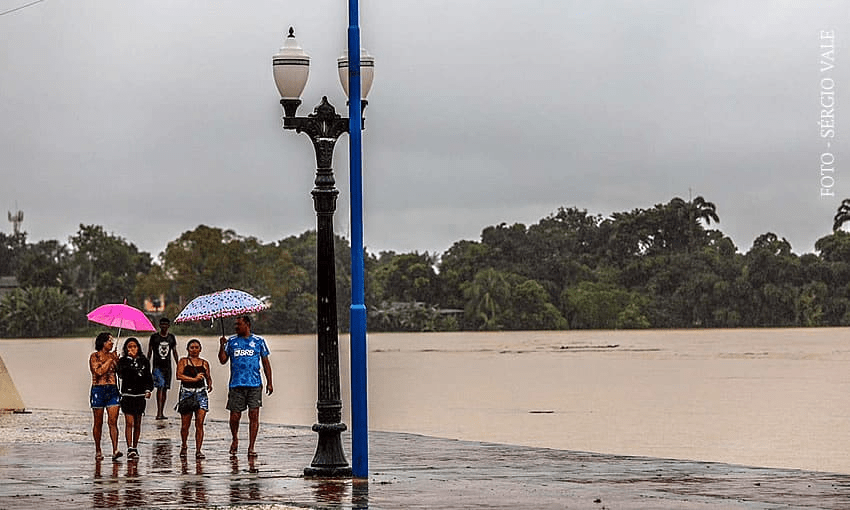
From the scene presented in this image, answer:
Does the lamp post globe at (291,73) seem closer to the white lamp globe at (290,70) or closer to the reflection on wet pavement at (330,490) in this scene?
the white lamp globe at (290,70)

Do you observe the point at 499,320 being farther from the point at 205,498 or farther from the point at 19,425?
the point at 205,498

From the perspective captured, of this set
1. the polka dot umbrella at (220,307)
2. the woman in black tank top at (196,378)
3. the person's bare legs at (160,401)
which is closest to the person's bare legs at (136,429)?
the woman in black tank top at (196,378)

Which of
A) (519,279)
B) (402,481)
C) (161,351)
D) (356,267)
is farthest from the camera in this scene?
(519,279)

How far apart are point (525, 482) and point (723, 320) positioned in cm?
9348

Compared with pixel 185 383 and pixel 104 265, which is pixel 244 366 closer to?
pixel 185 383

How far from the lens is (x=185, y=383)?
1897 centimetres

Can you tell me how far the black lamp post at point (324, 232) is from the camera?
16.5 metres

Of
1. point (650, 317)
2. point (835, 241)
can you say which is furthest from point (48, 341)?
point (835, 241)

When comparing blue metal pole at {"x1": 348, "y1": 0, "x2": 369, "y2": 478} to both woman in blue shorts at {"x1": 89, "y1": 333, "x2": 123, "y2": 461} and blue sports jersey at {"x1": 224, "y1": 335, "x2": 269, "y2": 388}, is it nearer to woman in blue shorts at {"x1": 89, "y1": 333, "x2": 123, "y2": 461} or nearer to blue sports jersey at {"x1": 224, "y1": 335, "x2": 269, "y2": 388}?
blue sports jersey at {"x1": 224, "y1": 335, "x2": 269, "y2": 388}

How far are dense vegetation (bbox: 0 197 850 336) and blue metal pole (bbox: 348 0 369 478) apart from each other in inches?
3595

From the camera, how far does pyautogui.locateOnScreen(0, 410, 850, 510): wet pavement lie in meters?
14.4

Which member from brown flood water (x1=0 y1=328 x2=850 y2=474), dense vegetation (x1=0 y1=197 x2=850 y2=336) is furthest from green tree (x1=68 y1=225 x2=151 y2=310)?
brown flood water (x1=0 y1=328 x2=850 y2=474)

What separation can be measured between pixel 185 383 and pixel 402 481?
3.80 meters

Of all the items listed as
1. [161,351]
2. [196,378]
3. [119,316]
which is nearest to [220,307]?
[119,316]
